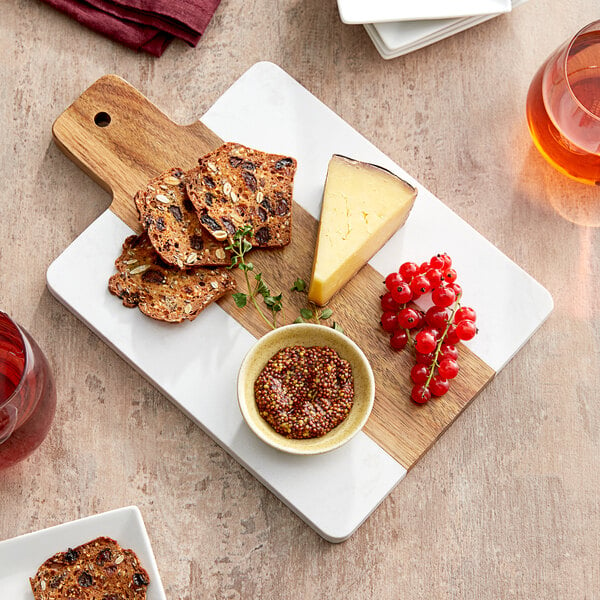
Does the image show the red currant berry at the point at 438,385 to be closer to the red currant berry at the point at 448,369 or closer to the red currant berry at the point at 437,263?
the red currant berry at the point at 448,369

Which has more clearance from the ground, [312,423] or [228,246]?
[228,246]

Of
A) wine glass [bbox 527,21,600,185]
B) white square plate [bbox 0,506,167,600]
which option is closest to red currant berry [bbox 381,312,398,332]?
wine glass [bbox 527,21,600,185]

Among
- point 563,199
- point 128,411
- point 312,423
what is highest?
point 563,199

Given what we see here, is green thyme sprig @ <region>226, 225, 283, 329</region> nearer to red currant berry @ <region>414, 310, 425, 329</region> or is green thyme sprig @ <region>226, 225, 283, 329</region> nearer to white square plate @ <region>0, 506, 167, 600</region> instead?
red currant berry @ <region>414, 310, 425, 329</region>

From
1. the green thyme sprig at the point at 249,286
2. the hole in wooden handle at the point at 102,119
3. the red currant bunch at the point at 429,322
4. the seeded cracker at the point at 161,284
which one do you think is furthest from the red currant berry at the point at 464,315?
the hole in wooden handle at the point at 102,119

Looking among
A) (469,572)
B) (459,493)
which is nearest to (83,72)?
(459,493)

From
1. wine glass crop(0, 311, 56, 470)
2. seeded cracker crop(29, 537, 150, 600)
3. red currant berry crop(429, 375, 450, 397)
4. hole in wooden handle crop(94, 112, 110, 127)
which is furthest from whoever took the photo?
hole in wooden handle crop(94, 112, 110, 127)

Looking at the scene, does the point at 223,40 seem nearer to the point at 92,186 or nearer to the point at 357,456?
the point at 92,186
